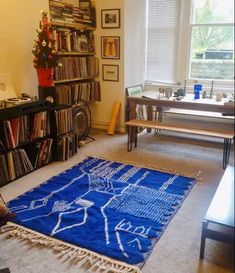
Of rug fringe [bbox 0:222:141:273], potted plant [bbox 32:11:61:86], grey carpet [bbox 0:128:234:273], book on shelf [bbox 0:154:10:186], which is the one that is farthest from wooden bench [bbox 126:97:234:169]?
rug fringe [bbox 0:222:141:273]

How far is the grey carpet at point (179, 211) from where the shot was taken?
1772mm

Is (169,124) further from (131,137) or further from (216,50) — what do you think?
(216,50)

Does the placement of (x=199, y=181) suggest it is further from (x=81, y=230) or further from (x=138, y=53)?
(x=138, y=53)

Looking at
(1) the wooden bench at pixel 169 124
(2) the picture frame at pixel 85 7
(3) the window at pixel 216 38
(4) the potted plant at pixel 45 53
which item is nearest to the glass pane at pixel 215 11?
(3) the window at pixel 216 38

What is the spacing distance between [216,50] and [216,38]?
0.09 meters

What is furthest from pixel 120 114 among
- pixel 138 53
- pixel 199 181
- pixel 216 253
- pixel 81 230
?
pixel 216 253

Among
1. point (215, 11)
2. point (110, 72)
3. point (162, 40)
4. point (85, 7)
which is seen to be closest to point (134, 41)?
point (162, 40)

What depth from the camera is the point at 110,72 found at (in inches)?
179

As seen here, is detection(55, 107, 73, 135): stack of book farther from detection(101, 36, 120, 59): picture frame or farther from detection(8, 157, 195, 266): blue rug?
detection(101, 36, 120, 59): picture frame

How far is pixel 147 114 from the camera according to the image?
180 inches

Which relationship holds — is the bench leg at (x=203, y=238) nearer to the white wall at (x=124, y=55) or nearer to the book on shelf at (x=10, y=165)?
the book on shelf at (x=10, y=165)

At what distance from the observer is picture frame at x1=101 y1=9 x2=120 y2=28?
4238 mm

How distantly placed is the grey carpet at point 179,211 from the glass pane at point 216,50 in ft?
2.01

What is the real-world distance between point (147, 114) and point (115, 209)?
2.43m
